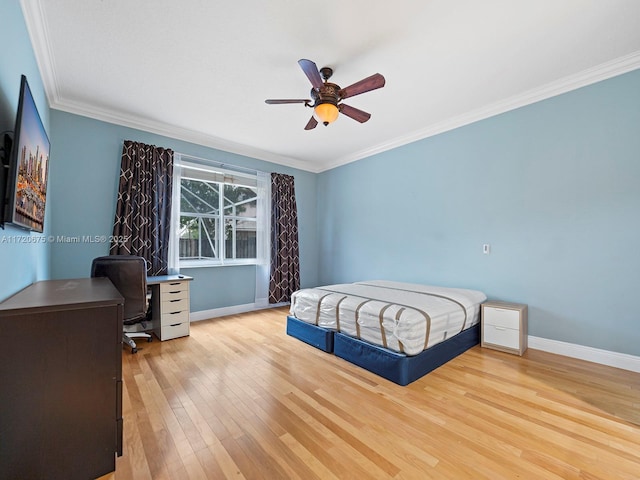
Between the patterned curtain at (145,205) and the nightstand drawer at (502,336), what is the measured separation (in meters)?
3.91

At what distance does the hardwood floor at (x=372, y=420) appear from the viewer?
4.42 feet

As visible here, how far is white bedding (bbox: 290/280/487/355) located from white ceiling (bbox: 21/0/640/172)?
213 centimetres

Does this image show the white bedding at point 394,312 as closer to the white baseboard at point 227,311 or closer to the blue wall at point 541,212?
the blue wall at point 541,212

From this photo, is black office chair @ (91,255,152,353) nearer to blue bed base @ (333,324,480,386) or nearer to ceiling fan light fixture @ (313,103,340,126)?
blue bed base @ (333,324,480,386)

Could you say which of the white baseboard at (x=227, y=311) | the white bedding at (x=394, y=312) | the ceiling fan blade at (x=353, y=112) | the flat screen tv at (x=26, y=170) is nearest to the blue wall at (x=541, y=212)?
the white bedding at (x=394, y=312)

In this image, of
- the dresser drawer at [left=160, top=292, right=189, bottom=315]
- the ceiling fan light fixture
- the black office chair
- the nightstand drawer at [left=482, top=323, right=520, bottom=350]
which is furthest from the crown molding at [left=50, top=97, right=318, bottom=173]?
the nightstand drawer at [left=482, top=323, right=520, bottom=350]

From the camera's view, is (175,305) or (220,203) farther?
(220,203)

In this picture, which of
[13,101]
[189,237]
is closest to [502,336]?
[189,237]

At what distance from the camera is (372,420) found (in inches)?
67.5

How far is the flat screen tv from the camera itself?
1.34 meters

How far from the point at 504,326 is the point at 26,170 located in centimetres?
399

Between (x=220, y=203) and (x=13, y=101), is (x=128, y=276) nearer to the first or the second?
(x=13, y=101)

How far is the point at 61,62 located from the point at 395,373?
3886mm

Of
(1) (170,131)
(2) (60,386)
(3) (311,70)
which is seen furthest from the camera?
(1) (170,131)
